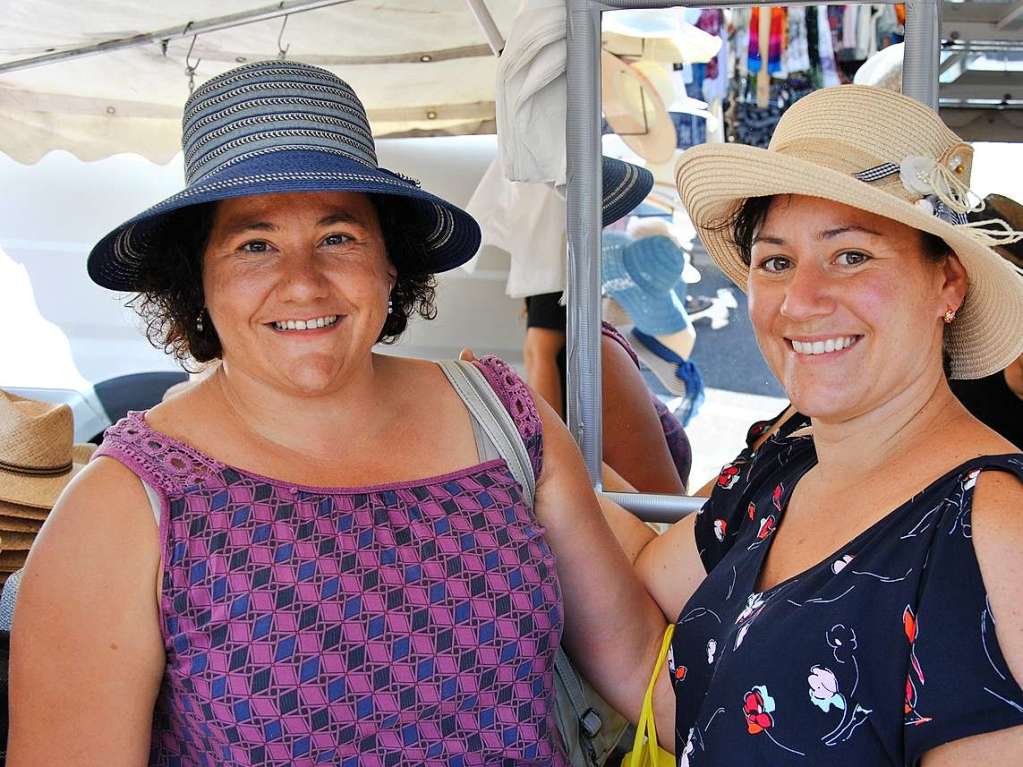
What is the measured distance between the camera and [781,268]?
1504 mm

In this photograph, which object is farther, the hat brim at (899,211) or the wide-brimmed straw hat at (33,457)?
the wide-brimmed straw hat at (33,457)

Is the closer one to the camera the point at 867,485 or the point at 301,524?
the point at 867,485

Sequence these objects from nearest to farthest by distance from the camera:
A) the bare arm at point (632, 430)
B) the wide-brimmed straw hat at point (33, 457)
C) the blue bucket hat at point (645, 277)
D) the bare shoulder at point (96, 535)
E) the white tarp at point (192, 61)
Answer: the bare shoulder at point (96, 535)
the wide-brimmed straw hat at point (33, 457)
the bare arm at point (632, 430)
the white tarp at point (192, 61)
the blue bucket hat at point (645, 277)

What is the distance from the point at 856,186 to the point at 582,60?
41.6 inches

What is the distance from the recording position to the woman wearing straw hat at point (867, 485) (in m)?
1.15

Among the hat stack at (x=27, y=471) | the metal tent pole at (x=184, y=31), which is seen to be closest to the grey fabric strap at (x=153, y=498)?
the hat stack at (x=27, y=471)

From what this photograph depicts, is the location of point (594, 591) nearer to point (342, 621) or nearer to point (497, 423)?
point (497, 423)

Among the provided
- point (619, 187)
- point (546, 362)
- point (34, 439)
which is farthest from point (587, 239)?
point (546, 362)

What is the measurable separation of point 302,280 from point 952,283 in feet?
3.02

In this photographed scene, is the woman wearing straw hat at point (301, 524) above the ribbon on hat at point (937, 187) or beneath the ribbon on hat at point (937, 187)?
beneath

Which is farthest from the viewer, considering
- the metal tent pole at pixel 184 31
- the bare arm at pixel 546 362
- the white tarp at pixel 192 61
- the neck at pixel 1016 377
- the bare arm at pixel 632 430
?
the bare arm at pixel 546 362

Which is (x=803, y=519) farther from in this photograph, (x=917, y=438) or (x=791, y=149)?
(x=791, y=149)

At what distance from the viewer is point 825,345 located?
1.41 m

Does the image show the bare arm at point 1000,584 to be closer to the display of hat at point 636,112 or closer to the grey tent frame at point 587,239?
the grey tent frame at point 587,239
